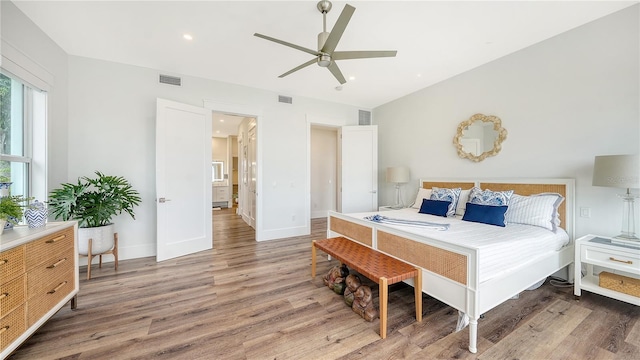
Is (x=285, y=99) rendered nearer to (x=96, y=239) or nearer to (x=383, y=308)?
(x=96, y=239)

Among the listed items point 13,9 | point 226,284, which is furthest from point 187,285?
point 13,9

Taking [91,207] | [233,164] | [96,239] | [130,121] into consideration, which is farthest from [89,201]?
[233,164]

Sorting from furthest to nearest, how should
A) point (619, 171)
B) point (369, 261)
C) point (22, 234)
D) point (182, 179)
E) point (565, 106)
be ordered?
point (182, 179)
point (565, 106)
point (369, 261)
point (619, 171)
point (22, 234)

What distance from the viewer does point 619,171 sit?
212 cm

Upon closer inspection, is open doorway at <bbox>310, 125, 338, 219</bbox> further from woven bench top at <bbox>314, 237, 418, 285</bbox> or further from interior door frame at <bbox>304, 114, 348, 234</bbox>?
woven bench top at <bbox>314, 237, 418, 285</bbox>

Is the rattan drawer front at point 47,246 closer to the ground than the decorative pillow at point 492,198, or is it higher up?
closer to the ground

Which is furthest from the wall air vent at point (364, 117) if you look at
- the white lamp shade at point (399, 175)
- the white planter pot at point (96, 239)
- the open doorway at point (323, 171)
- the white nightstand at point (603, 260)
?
the white planter pot at point (96, 239)

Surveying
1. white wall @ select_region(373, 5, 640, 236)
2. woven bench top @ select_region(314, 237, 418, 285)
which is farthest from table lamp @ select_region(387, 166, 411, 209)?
woven bench top @ select_region(314, 237, 418, 285)

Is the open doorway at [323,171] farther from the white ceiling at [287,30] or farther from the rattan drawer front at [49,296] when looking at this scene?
the rattan drawer front at [49,296]

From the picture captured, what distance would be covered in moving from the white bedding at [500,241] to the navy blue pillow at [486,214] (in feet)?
0.32

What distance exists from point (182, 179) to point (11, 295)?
88.9 inches

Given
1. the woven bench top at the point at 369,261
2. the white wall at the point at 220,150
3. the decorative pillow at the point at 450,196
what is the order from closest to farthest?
the woven bench top at the point at 369,261 < the decorative pillow at the point at 450,196 < the white wall at the point at 220,150

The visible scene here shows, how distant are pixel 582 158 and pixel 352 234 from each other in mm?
2714

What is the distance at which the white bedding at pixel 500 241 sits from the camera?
1.80m
